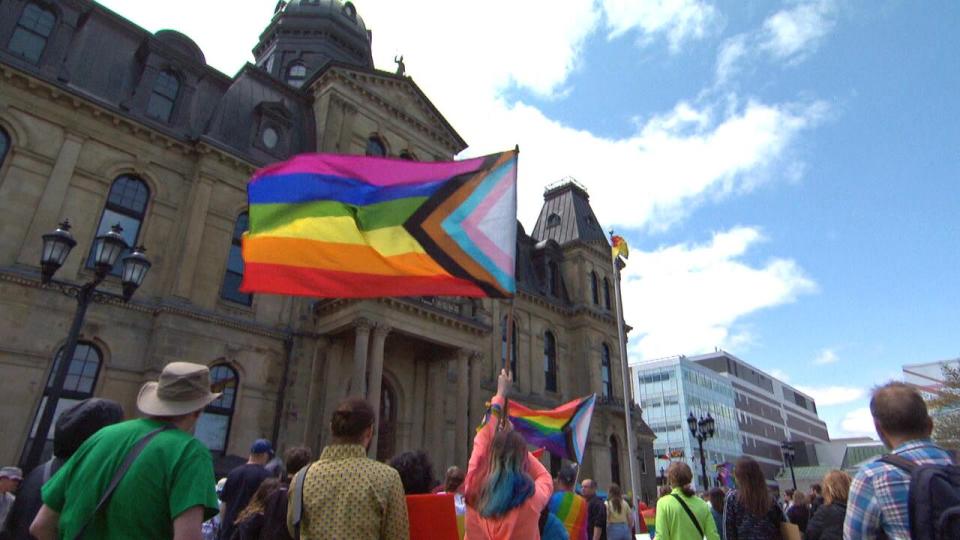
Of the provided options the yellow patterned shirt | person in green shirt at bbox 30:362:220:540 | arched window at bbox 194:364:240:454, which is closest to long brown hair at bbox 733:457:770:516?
the yellow patterned shirt

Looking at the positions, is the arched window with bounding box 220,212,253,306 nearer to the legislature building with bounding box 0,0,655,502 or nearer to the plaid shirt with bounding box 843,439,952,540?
the legislature building with bounding box 0,0,655,502

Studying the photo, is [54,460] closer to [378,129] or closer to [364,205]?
[364,205]

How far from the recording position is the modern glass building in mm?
75312

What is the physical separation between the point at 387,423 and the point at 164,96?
13.9m

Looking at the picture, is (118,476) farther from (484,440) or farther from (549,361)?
(549,361)

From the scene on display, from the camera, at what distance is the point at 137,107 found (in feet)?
55.6

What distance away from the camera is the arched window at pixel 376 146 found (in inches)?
891

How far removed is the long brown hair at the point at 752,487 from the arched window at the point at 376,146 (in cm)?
2012

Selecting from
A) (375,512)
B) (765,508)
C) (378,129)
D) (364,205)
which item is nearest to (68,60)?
(378,129)

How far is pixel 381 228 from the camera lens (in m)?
6.27

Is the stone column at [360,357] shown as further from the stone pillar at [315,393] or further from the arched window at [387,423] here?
the arched window at [387,423]

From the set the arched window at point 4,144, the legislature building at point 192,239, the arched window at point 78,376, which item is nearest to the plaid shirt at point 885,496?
the legislature building at point 192,239

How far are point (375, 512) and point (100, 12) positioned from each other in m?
21.4

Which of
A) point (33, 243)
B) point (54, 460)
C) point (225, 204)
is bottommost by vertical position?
point (54, 460)
